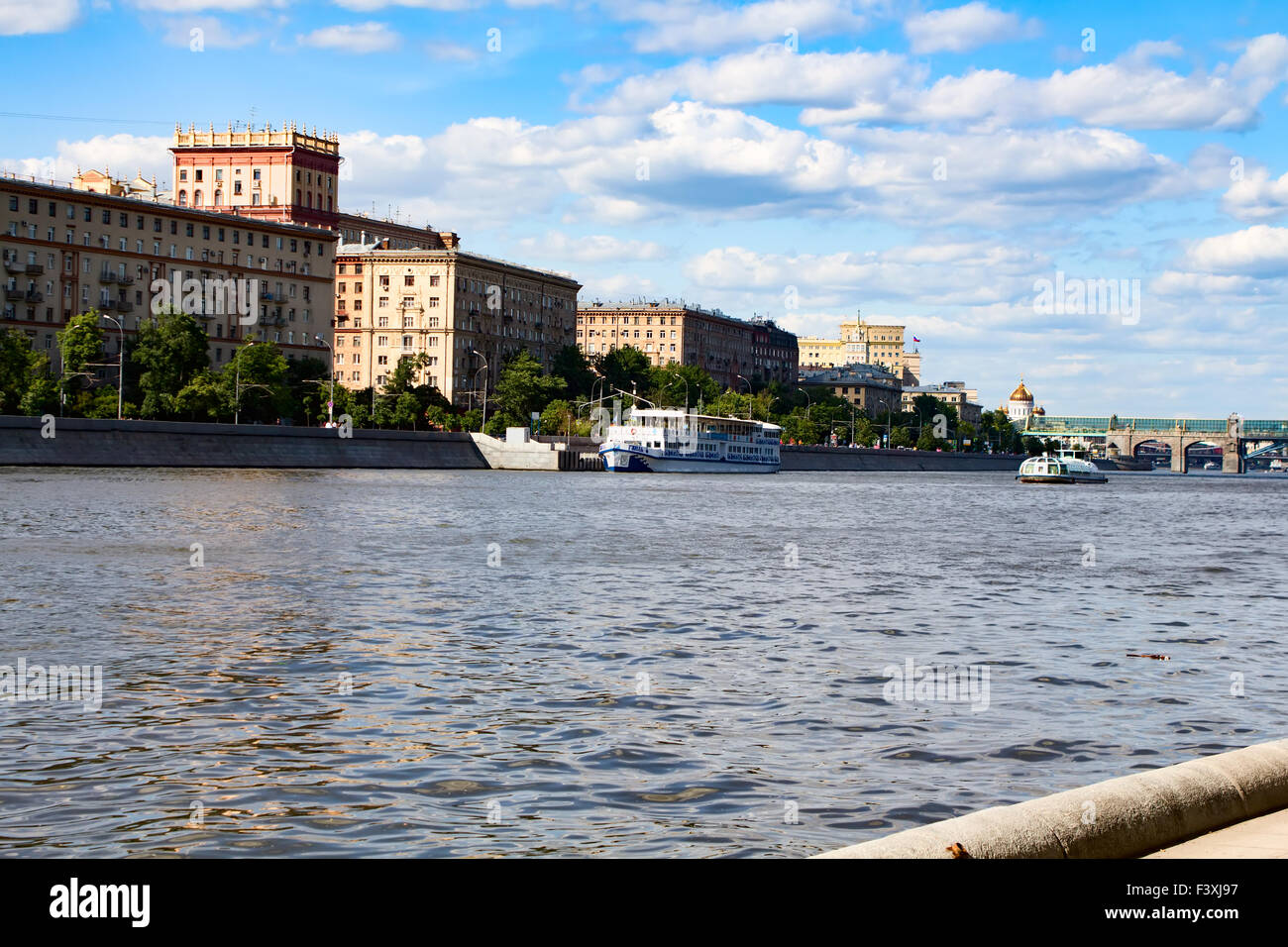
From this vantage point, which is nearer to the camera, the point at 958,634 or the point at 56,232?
the point at 958,634

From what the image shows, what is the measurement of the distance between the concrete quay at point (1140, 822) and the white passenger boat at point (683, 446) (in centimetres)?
12767

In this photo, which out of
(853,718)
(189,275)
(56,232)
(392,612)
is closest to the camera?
(853,718)

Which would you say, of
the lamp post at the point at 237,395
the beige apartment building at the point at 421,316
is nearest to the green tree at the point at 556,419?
the beige apartment building at the point at 421,316

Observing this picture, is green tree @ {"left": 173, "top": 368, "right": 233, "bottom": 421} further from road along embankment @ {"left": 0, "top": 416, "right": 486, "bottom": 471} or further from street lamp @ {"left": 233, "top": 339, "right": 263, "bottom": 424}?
road along embankment @ {"left": 0, "top": 416, "right": 486, "bottom": 471}

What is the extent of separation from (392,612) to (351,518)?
26.2 m

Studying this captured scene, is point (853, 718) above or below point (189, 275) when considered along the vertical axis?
below

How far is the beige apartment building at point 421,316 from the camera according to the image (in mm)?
165500

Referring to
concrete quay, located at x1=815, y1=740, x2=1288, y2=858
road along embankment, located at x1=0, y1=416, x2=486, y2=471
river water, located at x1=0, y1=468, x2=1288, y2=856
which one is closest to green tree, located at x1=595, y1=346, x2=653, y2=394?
road along embankment, located at x1=0, y1=416, x2=486, y2=471

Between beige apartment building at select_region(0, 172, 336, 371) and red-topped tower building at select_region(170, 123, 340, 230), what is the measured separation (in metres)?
12.6

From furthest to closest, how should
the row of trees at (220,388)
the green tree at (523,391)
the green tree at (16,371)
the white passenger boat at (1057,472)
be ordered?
the green tree at (523,391) → the white passenger boat at (1057,472) → the row of trees at (220,388) → the green tree at (16,371)

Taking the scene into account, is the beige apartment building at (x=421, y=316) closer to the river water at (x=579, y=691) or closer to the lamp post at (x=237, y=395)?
the lamp post at (x=237, y=395)
